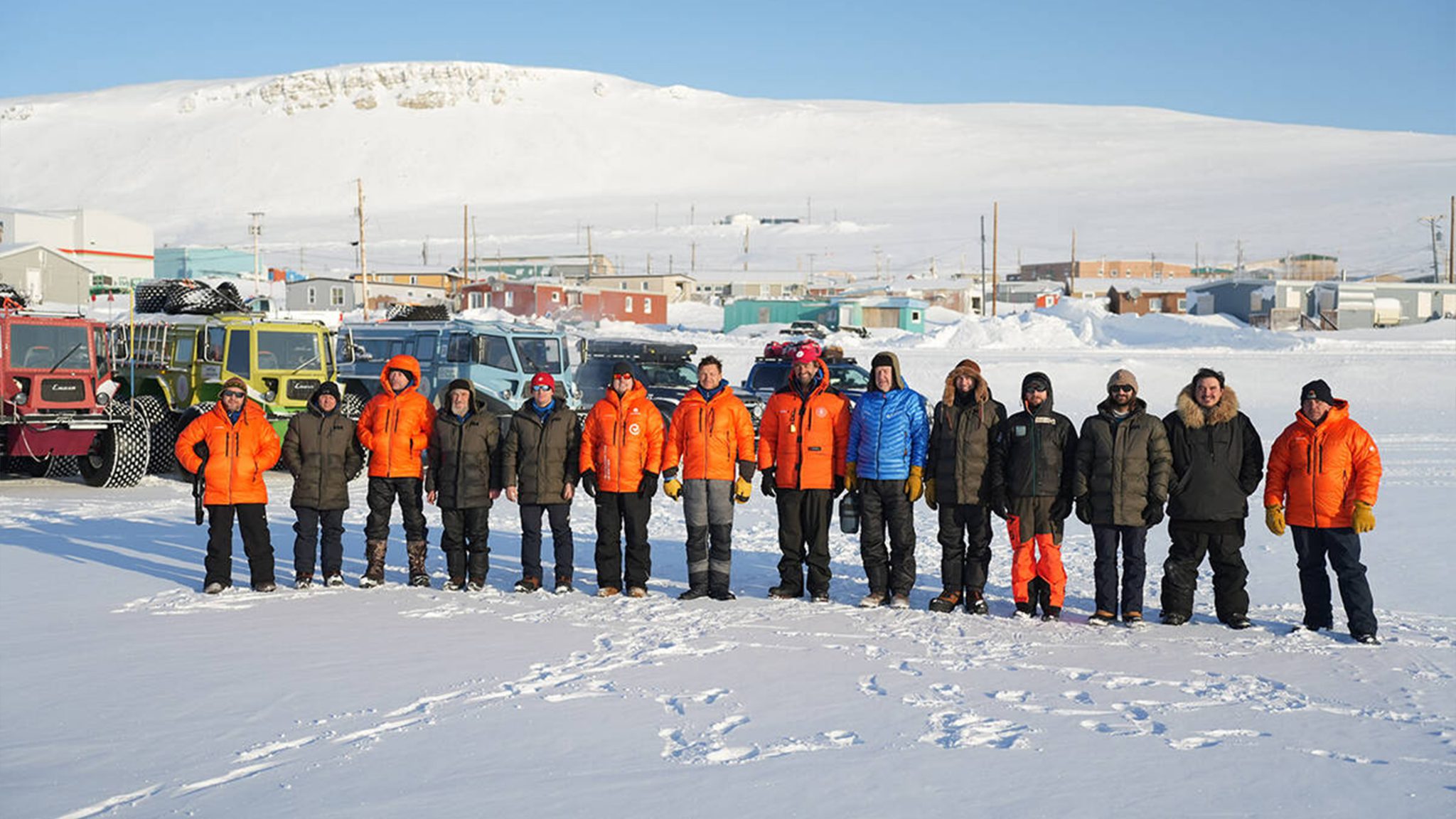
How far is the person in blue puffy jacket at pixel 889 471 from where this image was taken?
8.41m

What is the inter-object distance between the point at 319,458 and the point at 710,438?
2689 mm

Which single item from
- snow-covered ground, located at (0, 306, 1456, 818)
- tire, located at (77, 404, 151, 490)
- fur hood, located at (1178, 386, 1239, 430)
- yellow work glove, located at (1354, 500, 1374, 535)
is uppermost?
fur hood, located at (1178, 386, 1239, 430)

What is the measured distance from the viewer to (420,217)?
6235 inches

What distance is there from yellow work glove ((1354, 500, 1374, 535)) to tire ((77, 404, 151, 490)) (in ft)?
41.3

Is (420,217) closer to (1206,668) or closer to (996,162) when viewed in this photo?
(996,162)

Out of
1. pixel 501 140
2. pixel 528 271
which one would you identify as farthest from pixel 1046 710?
pixel 501 140

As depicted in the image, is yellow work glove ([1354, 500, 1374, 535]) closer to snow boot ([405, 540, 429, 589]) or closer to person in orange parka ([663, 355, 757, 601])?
person in orange parka ([663, 355, 757, 601])

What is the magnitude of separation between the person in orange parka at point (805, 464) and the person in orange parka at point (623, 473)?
2.50 feet

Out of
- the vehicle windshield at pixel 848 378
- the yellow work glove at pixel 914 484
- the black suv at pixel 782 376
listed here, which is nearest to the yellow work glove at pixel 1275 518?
the yellow work glove at pixel 914 484

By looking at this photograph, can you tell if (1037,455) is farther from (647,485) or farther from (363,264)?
(363,264)

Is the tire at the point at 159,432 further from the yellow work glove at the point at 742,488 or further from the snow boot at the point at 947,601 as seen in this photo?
the snow boot at the point at 947,601

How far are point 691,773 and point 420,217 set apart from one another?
159m

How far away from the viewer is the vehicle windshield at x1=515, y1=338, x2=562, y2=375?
755 inches

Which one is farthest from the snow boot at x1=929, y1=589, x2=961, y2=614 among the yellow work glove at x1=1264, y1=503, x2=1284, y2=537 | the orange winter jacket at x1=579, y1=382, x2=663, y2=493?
the orange winter jacket at x1=579, y1=382, x2=663, y2=493
